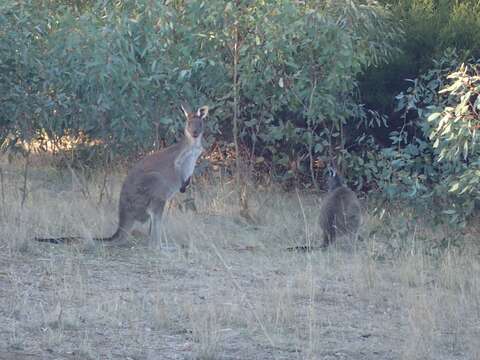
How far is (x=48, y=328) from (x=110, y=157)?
4.49 m

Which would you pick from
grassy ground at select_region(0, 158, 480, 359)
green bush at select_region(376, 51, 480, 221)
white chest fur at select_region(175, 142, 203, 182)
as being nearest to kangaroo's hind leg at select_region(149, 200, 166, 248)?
grassy ground at select_region(0, 158, 480, 359)

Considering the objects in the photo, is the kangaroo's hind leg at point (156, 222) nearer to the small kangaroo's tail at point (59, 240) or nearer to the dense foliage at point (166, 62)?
the small kangaroo's tail at point (59, 240)

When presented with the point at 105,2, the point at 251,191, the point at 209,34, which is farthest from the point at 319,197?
the point at 105,2

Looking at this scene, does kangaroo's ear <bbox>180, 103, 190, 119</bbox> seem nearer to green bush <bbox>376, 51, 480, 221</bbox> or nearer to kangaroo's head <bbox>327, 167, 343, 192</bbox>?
kangaroo's head <bbox>327, 167, 343, 192</bbox>

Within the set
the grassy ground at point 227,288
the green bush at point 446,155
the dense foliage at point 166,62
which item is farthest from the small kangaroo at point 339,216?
the dense foliage at point 166,62

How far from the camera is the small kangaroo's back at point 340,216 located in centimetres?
865

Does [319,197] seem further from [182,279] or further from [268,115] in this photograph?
[182,279]

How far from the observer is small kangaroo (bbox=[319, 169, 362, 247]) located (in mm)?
8648

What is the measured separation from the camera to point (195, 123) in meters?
9.26

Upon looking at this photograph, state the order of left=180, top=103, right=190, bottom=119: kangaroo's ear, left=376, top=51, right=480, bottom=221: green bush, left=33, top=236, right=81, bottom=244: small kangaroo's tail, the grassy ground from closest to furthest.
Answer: the grassy ground < left=376, top=51, right=480, bottom=221: green bush < left=33, top=236, right=81, bottom=244: small kangaroo's tail < left=180, top=103, right=190, bottom=119: kangaroo's ear

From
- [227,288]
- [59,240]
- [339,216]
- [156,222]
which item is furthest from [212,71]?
[227,288]

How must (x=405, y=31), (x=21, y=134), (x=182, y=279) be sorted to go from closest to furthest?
1. (x=182, y=279)
2. (x=21, y=134)
3. (x=405, y=31)

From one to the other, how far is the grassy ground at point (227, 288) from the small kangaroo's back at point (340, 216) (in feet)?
0.50

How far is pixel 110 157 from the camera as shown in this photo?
10344 mm
